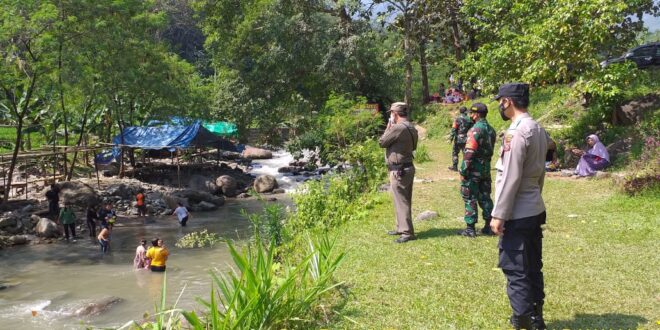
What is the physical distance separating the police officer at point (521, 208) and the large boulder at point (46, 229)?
16591 mm

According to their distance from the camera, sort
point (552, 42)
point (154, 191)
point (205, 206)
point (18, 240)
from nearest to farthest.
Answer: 1. point (552, 42)
2. point (18, 240)
3. point (205, 206)
4. point (154, 191)

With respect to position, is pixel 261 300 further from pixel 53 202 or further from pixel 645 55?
pixel 645 55

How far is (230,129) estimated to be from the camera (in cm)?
3094

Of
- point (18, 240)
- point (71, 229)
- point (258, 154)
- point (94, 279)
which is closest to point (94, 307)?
point (94, 279)

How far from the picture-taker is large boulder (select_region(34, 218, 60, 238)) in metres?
17.4

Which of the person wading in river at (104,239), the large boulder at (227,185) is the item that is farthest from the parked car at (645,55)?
the person wading in river at (104,239)

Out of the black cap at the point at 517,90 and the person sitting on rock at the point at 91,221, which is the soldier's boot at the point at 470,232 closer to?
the black cap at the point at 517,90

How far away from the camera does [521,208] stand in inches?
167

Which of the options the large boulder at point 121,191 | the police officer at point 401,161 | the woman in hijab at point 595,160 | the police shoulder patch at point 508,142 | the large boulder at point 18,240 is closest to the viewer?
the police shoulder patch at point 508,142

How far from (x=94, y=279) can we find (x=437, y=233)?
8.66 m

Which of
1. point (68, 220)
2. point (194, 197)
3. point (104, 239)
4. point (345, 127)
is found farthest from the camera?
point (194, 197)

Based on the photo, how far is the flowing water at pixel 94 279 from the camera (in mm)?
10156

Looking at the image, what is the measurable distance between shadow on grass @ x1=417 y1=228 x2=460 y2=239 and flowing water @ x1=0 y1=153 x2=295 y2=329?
8.27ft

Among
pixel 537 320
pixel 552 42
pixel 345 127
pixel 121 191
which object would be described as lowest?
pixel 121 191
